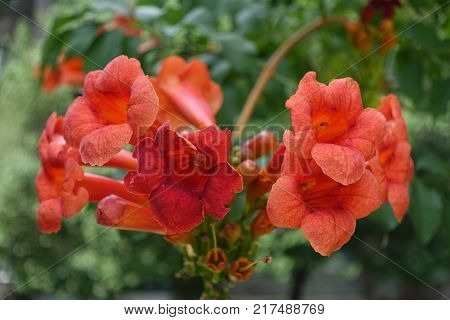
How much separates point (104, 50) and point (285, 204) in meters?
1.20

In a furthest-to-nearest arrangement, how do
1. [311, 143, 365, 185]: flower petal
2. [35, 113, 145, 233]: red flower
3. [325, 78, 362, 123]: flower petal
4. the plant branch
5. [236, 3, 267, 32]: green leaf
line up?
[236, 3, 267, 32]: green leaf, the plant branch, [35, 113, 145, 233]: red flower, [325, 78, 362, 123]: flower petal, [311, 143, 365, 185]: flower petal

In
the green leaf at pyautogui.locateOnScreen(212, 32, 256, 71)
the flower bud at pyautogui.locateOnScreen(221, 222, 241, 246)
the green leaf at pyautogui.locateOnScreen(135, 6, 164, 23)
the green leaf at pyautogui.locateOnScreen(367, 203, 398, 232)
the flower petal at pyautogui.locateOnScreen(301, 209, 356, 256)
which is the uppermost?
the green leaf at pyautogui.locateOnScreen(135, 6, 164, 23)

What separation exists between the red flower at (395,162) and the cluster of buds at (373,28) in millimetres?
833

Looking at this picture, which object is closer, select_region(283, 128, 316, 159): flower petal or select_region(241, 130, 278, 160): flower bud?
select_region(283, 128, 316, 159): flower petal

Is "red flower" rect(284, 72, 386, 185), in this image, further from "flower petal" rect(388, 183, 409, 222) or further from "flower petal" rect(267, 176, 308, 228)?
"flower petal" rect(388, 183, 409, 222)

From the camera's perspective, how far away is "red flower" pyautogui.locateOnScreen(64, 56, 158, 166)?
1.28 m

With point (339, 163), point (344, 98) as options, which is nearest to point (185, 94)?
point (344, 98)

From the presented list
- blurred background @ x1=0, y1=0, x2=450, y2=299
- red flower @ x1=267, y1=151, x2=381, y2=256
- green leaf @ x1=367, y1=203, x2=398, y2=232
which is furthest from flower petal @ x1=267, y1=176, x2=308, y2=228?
green leaf @ x1=367, y1=203, x2=398, y2=232

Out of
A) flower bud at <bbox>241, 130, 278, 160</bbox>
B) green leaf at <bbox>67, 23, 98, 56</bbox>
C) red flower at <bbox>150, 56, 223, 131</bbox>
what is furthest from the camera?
green leaf at <bbox>67, 23, 98, 56</bbox>

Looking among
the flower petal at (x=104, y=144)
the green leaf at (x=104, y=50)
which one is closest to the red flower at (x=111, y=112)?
the flower petal at (x=104, y=144)

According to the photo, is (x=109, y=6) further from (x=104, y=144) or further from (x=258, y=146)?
(x=104, y=144)

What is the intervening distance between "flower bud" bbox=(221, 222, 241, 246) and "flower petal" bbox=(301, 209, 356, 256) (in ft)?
0.84

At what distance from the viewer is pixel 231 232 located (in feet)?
4.92

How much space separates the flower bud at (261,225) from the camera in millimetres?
1505
